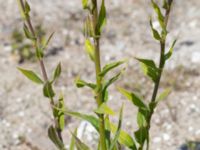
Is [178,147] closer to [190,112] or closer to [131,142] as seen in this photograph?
[190,112]

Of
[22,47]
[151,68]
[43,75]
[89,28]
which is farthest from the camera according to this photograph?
[22,47]

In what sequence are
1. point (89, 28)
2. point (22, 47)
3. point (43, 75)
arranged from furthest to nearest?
point (22, 47)
point (43, 75)
point (89, 28)

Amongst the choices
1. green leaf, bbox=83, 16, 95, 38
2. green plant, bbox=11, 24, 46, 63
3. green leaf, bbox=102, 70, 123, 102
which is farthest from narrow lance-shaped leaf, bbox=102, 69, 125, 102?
green plant, bbox=11, 24, 46, 63

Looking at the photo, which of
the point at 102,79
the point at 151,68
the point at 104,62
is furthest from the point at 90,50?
the point at 104,62

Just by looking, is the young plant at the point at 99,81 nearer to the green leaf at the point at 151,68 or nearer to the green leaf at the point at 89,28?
the green leaf at the point at 89,28

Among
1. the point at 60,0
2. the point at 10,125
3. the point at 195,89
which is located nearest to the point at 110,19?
the point at 60,0

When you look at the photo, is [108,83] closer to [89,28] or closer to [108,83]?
[108,83]

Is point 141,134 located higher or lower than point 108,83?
lower

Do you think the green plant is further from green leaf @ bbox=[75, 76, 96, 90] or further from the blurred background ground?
green leaf @ bbox=[75, 76, 96, 90]
